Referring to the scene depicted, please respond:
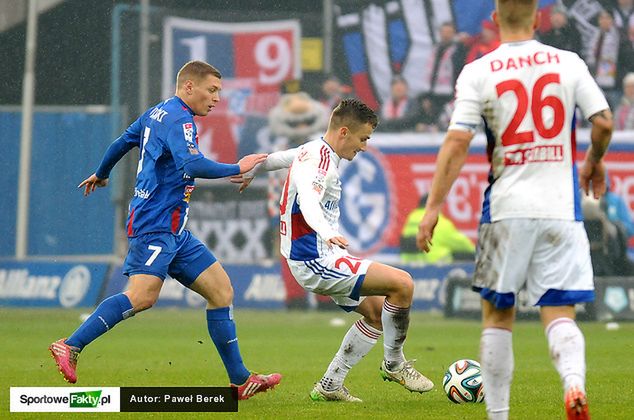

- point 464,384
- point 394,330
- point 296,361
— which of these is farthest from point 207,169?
point 296,361

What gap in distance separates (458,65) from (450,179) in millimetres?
13465

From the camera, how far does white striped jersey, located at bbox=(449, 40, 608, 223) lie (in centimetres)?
574

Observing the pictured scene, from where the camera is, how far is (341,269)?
780 cm

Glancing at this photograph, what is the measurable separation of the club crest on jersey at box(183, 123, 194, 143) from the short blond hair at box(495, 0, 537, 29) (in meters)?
2.57

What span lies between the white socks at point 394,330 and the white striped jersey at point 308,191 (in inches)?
20.3

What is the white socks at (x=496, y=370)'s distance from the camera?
5.80m

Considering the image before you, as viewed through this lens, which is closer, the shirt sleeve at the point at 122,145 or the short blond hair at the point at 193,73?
the short blond hair at the point at 193,73

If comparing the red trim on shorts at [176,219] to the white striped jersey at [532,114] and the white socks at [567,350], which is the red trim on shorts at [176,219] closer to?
the white striped jersey at [532,114]

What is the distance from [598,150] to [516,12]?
0.73 metres

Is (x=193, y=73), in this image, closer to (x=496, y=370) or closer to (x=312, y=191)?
(x=312, y=191)

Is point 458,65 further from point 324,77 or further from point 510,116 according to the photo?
point 510,116

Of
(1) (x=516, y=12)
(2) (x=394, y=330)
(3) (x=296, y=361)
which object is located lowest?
(3) (x=296, y=361)

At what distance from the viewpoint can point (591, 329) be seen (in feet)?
46.3

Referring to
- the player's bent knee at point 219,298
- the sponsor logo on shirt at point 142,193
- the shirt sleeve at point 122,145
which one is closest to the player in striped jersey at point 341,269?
the player's bent knee at point 219,298
